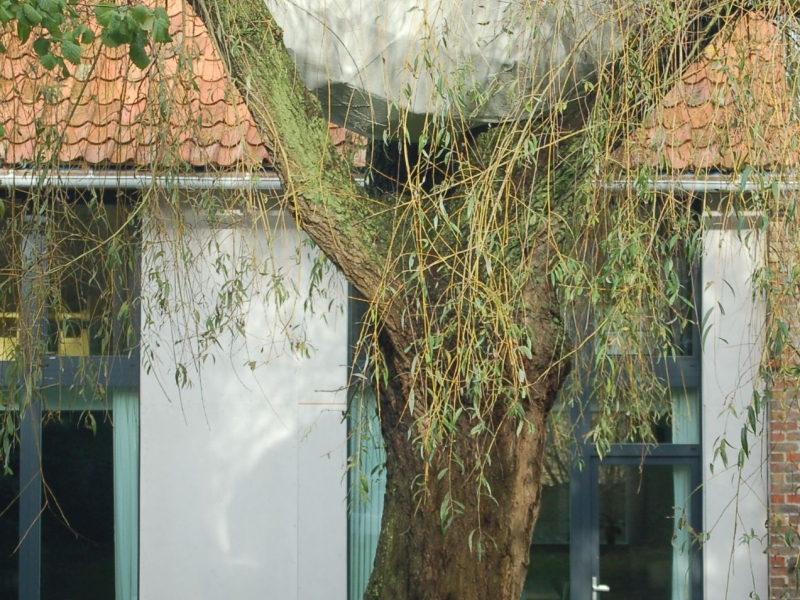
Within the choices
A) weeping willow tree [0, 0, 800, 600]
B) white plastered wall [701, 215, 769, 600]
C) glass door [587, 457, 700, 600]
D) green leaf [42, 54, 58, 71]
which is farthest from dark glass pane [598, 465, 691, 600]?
green leaf [42, 54, 58, 71]

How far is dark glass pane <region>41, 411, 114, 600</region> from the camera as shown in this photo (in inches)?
223

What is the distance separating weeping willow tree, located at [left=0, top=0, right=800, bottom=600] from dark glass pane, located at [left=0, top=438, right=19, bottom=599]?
3.26m

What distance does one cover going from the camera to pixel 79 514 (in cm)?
570

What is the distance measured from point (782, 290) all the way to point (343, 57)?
5.58ft

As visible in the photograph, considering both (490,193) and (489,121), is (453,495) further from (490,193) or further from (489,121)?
(489,121)

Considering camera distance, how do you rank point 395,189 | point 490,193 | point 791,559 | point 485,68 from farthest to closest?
point 791,559
point 395,189
point 485,68
point 490,193

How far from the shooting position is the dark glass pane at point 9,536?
18.5ft

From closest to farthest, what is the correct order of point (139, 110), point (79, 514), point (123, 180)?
point (139, 110)
point (123, 180)
point (79, 514)

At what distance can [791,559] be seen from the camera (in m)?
5.36

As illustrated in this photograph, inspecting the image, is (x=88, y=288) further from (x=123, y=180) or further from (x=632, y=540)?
(x=632, y=540)

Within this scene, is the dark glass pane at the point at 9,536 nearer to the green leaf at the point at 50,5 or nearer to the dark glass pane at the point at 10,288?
the dark glass pane at the point at 10,288

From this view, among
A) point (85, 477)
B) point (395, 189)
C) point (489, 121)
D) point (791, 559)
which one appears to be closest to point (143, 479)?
point (85, 477)

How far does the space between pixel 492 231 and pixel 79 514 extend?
385 cm

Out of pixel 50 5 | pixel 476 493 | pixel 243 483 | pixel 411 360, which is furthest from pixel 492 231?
pixel 243 483
